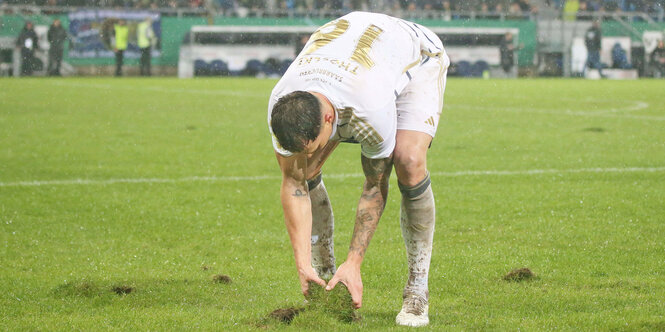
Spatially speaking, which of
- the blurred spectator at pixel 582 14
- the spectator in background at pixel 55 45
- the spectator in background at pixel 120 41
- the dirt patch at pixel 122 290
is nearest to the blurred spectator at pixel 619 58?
the blurred spectator at pixel 582 14

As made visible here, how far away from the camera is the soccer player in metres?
4.04

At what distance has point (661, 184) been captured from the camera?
29.5ft

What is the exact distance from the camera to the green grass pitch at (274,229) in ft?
15.6

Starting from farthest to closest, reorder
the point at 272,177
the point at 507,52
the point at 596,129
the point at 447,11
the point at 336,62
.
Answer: the point at 447,11 → the point at 507,52 → the point at 596,129 → the point at 272,177 → the point at 336,62

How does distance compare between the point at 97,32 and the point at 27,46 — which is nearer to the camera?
the point at 27,46

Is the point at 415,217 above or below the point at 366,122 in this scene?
below

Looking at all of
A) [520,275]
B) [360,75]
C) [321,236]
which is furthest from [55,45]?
[360,75]

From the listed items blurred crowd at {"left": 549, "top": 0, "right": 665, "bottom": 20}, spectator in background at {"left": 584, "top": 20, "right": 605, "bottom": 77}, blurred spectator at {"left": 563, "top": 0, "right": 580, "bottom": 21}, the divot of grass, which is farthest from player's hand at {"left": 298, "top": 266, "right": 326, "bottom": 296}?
blurred crowd at {"left": 549, "top": 0, "right": 665, "bottom": 20}

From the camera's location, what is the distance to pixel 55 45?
104 ft

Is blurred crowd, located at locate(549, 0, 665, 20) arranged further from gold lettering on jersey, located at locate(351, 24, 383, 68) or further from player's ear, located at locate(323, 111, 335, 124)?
player's ear, located at locate(323, 111, 335, 124)

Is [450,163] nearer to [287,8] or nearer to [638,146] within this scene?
[638,146]

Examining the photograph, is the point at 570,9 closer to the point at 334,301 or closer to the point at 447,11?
the point at 447,11

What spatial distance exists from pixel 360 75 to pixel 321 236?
138 centimetres

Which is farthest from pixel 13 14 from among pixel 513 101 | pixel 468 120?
pixel 468 120
